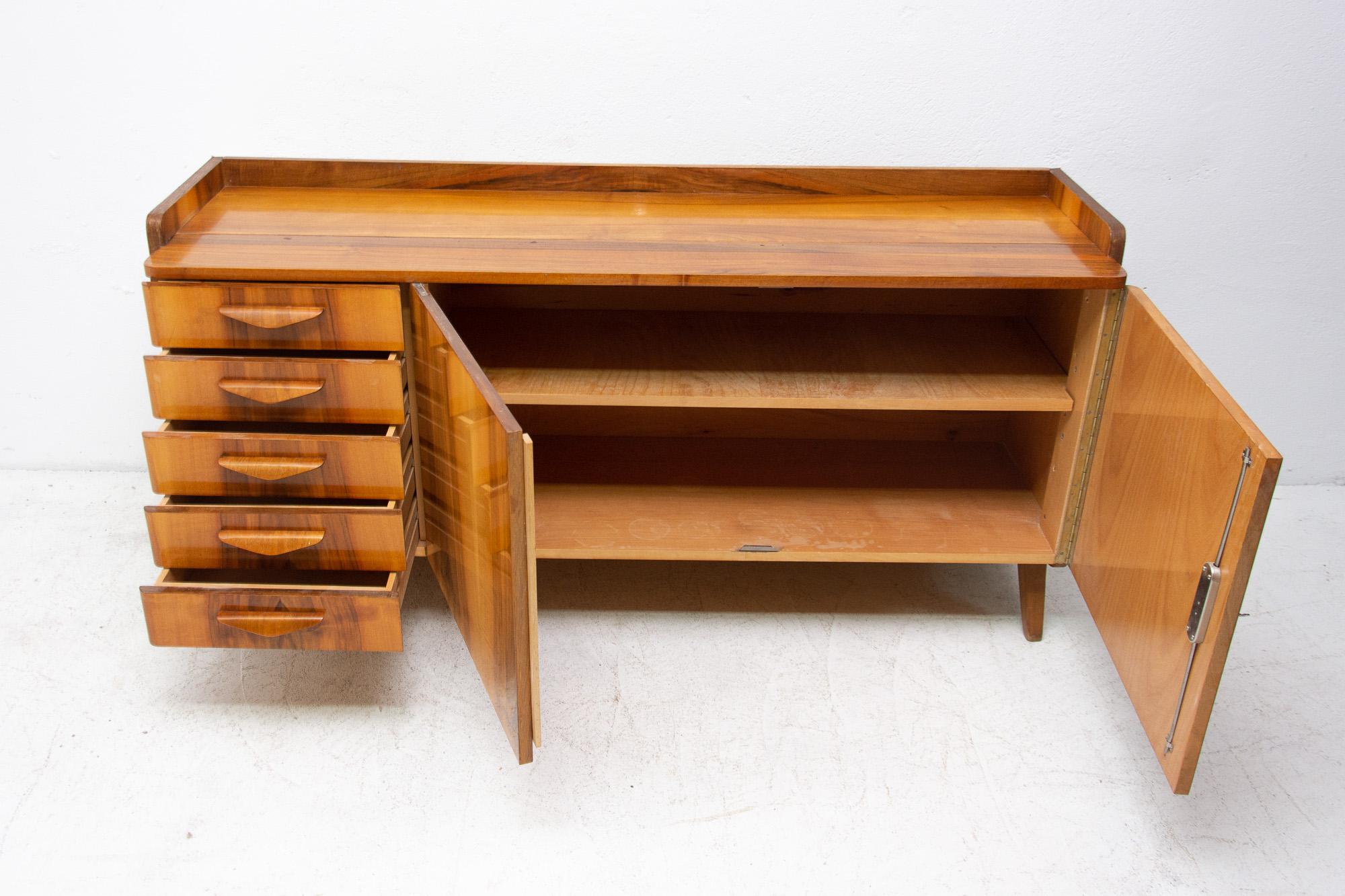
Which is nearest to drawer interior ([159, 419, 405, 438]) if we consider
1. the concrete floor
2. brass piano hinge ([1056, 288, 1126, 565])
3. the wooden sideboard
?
the wooden sideboard

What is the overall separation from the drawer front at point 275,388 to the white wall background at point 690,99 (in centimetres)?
66

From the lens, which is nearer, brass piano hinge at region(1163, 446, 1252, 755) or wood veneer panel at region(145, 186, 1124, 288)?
brass piano hinge at region(1163, 446, 1252, 755)

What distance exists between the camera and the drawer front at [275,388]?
5.15 feet

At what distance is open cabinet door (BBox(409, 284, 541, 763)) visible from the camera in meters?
1.26

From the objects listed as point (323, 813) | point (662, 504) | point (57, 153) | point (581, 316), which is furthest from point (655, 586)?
point (57, 153)

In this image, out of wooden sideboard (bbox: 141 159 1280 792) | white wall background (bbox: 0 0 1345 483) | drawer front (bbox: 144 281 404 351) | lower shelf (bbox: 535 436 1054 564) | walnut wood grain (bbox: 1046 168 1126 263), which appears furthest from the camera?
white wall background (bbox: 0 0 1345 483)

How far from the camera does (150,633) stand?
1604mm

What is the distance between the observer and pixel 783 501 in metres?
1.95

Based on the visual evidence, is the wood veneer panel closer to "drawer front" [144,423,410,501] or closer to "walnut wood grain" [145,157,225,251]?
"walnut wood grain" [145,157,225,251]

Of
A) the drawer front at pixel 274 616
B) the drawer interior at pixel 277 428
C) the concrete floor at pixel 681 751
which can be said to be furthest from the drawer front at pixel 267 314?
the concrete floor at pixel 681 751

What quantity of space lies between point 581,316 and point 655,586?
1.64 feet

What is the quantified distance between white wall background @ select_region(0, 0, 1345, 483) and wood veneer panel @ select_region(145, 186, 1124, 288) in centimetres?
22

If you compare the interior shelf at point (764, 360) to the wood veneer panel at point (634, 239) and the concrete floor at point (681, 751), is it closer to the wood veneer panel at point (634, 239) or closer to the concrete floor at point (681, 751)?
the wood veneer panel at point (634, 239)

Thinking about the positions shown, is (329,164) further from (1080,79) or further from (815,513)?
(1080,79)
